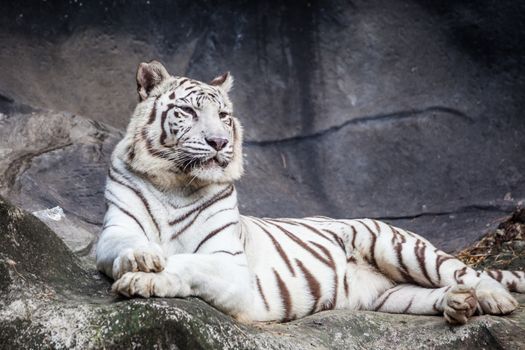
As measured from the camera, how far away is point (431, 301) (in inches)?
184

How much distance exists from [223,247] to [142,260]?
725 millimetres

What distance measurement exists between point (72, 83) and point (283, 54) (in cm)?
198

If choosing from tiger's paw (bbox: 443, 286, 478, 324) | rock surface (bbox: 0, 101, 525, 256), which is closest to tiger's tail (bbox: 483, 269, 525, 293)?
tiger's paw (bbox: 443, 286, 478, 324)

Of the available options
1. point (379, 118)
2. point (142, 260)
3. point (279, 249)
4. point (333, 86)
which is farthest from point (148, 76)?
point (379, 118)

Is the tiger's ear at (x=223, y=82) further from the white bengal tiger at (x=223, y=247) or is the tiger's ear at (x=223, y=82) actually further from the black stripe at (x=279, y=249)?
the black stripe at (x=279, y=249)

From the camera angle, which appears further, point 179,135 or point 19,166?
point 19,166

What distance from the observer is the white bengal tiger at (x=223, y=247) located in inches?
150

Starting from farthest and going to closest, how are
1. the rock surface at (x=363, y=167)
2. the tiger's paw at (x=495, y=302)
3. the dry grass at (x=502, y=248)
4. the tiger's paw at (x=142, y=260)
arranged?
the rock surface at (x=363, y=167) → the dry grass at (x=502, y=248) → the tiger's paw at (x=495, y=302) → the tiger's paw at (x=142, y=260)

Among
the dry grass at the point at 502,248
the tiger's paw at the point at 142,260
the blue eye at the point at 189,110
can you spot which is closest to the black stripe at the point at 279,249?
the blue eye at the point at 189,110

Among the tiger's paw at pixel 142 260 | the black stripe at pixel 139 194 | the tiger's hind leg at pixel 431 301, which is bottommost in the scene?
the tiger's hind leg at pixel 431 301

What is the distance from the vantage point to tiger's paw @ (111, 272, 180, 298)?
332 cm

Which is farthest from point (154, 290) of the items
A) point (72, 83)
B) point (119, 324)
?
point (72, 83)

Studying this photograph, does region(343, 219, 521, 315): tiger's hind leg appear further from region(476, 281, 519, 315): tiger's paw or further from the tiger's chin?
the tiger's chin

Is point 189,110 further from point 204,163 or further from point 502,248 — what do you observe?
point 502,248
